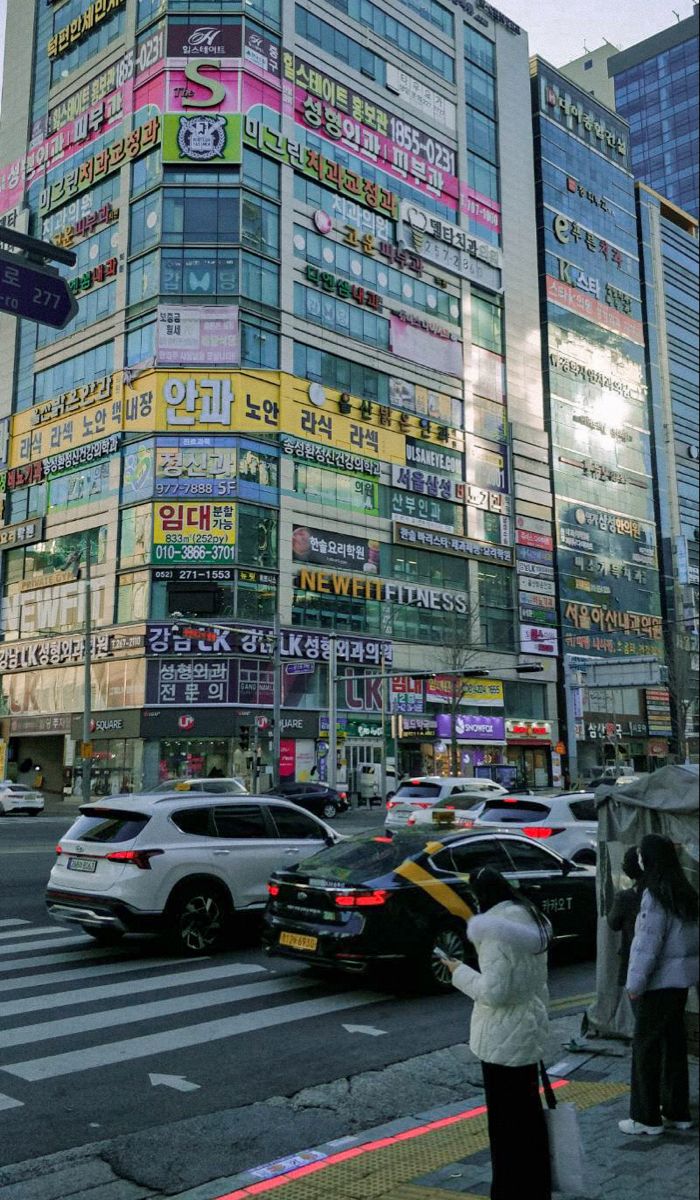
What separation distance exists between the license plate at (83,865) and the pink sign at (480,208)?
6364cm

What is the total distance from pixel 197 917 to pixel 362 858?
7.99 ft

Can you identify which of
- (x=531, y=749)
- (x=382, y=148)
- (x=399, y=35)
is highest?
(x=399, y=35)

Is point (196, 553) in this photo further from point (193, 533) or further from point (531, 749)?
point (531, 749)

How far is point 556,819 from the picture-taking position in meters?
14.6

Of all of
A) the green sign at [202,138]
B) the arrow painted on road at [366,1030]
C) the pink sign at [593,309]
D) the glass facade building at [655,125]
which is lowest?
the arrow painted on road at [366,1030]

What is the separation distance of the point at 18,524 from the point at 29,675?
901 cm

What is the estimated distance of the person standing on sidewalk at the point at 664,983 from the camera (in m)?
5.33

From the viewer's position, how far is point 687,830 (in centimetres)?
542

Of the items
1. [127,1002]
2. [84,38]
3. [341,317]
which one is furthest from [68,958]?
[84,38]

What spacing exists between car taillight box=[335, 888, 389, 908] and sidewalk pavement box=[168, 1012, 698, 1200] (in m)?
2.94

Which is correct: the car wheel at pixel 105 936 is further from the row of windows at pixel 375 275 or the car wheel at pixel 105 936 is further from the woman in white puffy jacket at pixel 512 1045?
the row of windows at pixel 375 275

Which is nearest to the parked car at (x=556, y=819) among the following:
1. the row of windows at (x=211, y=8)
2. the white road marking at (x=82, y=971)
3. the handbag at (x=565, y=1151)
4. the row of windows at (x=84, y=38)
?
the white road marking at (x=82, y=971)

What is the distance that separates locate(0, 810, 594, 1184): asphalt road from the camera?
629 cm

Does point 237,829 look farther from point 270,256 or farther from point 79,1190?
point 270,256
